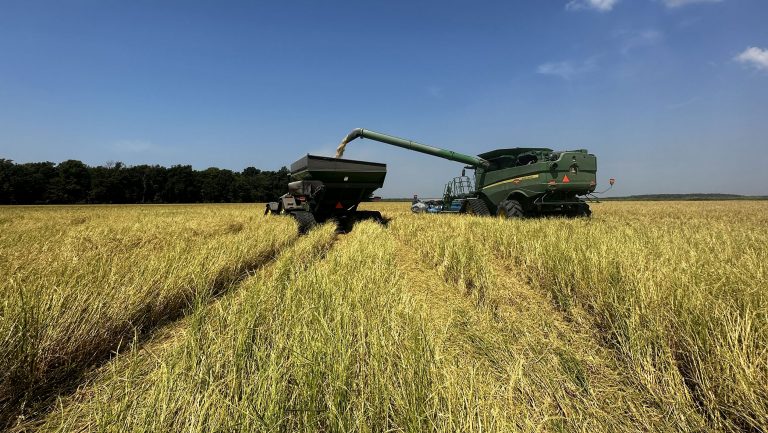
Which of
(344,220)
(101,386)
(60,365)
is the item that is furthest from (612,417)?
(344,220)

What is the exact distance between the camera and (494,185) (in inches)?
429

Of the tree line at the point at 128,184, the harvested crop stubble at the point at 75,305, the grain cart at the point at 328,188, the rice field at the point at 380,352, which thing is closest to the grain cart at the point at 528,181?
the grain cart at the point at 328,188

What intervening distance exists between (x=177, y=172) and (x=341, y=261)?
7760 centimetres

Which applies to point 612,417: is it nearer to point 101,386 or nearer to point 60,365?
point 101,386

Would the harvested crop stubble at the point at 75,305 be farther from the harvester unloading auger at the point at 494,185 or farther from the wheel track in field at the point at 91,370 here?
the harvester unloading auger at the point at 494,185

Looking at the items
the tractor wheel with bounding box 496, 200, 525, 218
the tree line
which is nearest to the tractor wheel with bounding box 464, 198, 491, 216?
the tractor wheel with bounding box 496, 200, 525, 218

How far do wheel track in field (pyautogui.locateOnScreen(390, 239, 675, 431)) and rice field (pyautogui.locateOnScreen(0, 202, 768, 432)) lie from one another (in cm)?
1

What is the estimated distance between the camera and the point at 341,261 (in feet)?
13.1

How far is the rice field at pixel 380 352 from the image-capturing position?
4.15 ft

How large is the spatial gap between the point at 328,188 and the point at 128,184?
7325 cm

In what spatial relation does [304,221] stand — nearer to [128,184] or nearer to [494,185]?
[494,185]

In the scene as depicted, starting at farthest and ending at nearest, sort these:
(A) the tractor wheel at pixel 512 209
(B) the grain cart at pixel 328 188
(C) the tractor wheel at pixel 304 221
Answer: (A) the tractor wheel at pixel 512 209
(B) the grain cart at pixel 328 188
(C) the tractor wheel at pixel 304 221

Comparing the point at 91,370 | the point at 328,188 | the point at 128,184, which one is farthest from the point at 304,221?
the point at 128,184

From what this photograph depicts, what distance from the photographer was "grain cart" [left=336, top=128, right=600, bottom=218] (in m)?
8.67
